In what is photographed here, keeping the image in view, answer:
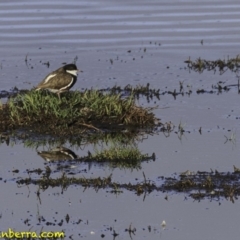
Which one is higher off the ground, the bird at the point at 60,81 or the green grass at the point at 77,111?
the bird at the point at 60,81

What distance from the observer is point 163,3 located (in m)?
28.1

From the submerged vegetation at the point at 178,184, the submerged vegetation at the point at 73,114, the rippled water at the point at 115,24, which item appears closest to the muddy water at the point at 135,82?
the rippled water at the point at 115,24

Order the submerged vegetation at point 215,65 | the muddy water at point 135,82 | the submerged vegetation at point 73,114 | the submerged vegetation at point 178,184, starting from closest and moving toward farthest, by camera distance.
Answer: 1. the muddy water at point 135,82
2. the submerged vegetation at point 178,184
3. the submerged vegetation at point 73,114
4. the submerged vegetation at point 215,65

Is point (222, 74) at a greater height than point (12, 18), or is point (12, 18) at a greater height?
point (12, 18)

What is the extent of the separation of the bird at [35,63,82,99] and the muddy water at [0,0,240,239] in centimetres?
146

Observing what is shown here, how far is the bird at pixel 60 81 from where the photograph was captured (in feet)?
55.3

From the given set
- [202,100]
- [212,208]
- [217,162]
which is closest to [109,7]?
[202,100]

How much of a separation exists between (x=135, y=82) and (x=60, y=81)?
2913 mm

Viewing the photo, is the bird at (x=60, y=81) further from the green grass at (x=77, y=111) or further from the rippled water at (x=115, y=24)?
the rippled water at (x=115, y=24)

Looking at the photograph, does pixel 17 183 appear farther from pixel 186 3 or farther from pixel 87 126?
pixel 186 3

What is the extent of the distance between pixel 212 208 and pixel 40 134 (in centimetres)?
452

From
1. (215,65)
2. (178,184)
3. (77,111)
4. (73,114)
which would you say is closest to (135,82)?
(215,65)

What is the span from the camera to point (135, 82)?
771 inches

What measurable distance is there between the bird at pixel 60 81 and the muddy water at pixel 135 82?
57.5 inches
